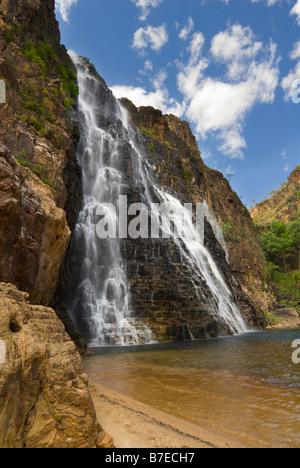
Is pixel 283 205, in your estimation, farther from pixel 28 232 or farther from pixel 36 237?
pixel 28 232

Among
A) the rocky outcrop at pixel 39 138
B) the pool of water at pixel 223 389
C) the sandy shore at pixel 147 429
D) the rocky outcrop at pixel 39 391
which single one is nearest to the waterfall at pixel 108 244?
the rocky outcrop at pixel 39 138

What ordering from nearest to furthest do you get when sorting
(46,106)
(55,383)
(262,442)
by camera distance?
1. (55,383)
2. (262,442)
3. (46,106)

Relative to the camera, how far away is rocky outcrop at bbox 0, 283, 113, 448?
2.36 metres

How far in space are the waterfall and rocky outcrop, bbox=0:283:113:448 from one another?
447 inches

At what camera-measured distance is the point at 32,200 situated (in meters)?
7.93

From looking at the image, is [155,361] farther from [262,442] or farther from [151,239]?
[151,239]

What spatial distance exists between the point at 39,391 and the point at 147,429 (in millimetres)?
1468

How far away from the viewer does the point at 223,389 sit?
5566 mm

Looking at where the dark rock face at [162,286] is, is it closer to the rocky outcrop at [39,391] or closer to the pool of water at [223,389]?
the pool of water at [223,389]

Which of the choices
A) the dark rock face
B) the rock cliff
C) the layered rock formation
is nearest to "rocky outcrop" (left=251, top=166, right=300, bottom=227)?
the dark rock face

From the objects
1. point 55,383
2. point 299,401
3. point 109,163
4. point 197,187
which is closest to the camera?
point 55,383

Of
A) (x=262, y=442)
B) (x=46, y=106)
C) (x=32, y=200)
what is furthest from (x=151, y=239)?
(x=262, y=442)

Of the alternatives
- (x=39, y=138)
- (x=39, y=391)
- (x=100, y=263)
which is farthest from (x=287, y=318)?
(x=39, y=391)
